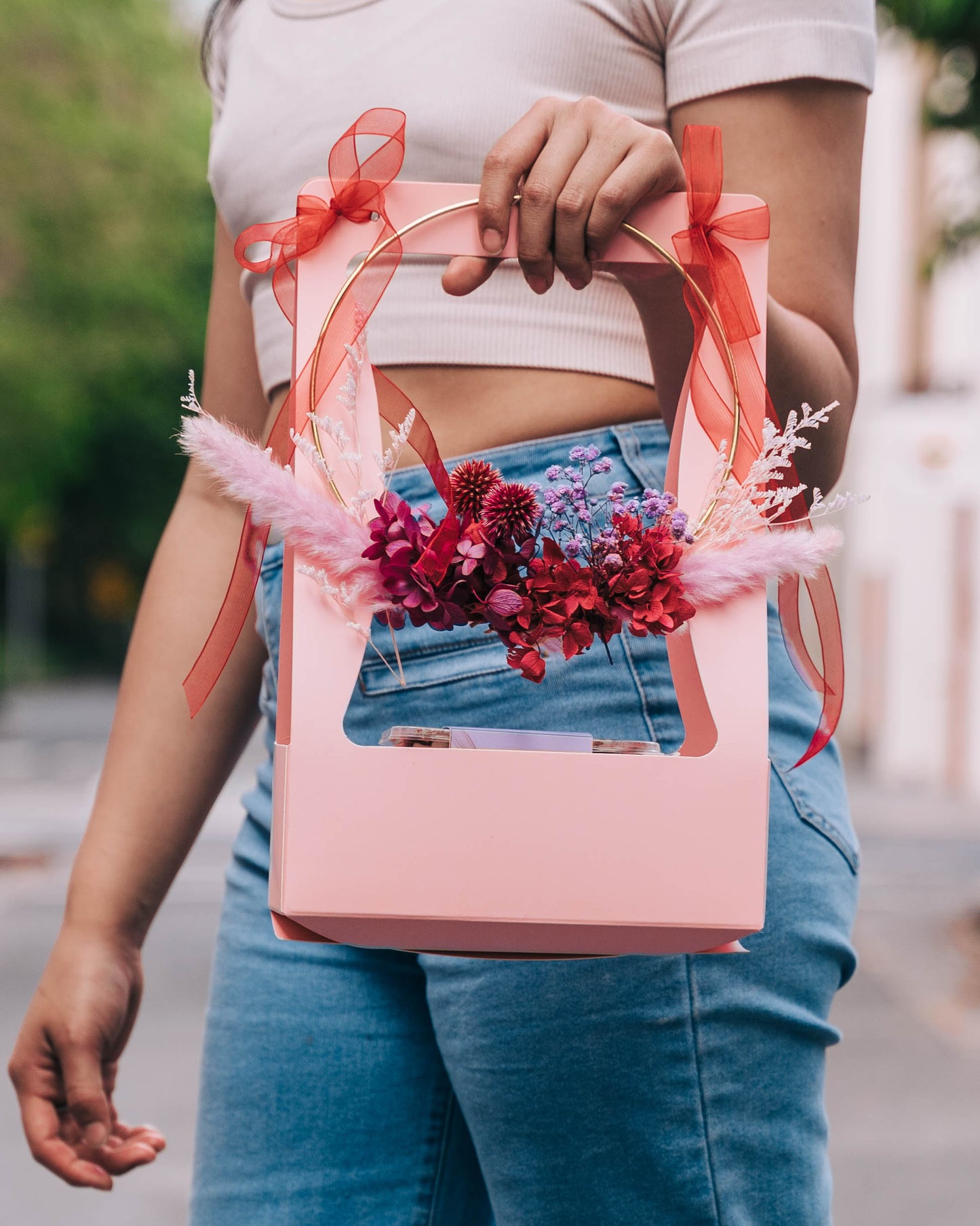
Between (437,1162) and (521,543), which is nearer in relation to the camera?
(521,543)

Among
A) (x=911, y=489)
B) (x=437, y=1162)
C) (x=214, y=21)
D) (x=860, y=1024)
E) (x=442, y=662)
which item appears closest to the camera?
Answer: (x=442, y=662)

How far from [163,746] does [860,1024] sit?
19.1 feet

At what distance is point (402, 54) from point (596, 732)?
1.87 ft

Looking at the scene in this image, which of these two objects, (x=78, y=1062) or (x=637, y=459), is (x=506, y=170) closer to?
(x=637, y=459)

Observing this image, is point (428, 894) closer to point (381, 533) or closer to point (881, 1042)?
point (381, 533)

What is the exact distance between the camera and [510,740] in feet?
3.00

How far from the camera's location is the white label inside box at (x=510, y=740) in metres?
0.91

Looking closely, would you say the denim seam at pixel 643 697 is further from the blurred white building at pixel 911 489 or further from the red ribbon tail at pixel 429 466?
the blurred white building at pixel 911 489

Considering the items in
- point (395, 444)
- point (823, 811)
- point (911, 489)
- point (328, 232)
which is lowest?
point (911, 489)

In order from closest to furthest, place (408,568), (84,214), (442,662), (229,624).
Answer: (408,568)
(229,624)
(442,662)
(84,214)

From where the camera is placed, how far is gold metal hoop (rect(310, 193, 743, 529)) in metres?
0.92

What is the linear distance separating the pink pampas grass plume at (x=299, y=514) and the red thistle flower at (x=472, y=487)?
0.06m

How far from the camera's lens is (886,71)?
54.9 ft

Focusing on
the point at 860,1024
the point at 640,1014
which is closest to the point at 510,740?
the point at 640,1014
